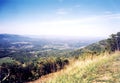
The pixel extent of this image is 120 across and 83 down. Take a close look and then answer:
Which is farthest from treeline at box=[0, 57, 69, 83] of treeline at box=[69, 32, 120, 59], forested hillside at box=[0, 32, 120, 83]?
treeline at box=[69, 32, 120, 59]

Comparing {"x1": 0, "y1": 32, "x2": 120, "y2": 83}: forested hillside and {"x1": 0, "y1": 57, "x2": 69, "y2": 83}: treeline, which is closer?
{"x1": 0, "y1": 57, "x2": 69, "y2": 83}: treeline

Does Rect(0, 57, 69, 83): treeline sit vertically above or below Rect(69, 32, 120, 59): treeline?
below

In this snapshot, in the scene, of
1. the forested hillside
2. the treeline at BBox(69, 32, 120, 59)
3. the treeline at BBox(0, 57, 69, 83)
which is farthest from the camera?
the treeline at BBox(69, 32, 120, 59)

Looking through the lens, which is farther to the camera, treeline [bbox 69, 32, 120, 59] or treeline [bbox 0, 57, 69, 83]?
treeline [bbox 69, 32, 120, 59]

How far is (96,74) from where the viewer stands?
5836 mm

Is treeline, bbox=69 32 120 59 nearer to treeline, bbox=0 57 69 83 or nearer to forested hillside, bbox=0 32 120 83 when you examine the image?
forested hillside, bbox=0 32 120 83

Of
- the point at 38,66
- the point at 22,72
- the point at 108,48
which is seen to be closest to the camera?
the point at 22,72

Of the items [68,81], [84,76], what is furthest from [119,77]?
[68,81]

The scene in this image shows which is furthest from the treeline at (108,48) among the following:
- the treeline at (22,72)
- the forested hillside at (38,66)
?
the treeline at (22,72)

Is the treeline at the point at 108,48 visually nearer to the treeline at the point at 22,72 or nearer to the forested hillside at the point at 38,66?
the forested hillside at the point at 38,66

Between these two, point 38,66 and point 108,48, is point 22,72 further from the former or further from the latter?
point 108,48

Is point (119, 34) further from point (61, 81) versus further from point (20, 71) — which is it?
point (61, 81)

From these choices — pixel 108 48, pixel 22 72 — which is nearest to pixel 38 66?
pixel 22 72

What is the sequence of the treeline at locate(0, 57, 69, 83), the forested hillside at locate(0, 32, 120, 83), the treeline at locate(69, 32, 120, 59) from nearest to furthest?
the treeline at locate(0, 57, 69, 83), the forested hillside at locate(0, 32, 120, 83), the treeline at locate(69, 32, 120, 59)
